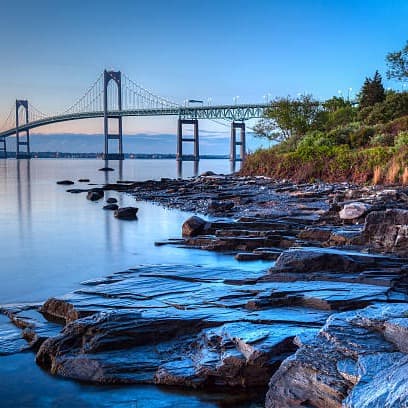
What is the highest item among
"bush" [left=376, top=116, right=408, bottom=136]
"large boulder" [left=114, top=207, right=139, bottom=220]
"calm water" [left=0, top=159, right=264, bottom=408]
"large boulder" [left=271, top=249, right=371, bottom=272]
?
"bush" [left=376, top=116, right=408, bottom=136]

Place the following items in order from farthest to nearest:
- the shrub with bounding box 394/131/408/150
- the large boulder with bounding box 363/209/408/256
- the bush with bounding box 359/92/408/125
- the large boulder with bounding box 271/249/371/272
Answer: the bush with bounding box 359/92/408/125, the shrub with bounding box 394/131/408/150, the large boulder with bounding box 363/209/408/256, the large boulder with bounding box 271/249/371/272

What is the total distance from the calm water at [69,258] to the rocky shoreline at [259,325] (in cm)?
18

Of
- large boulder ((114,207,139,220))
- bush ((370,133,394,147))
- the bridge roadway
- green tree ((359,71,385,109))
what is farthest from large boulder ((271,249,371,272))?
the bridge roadway

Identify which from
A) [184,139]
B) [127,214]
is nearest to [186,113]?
[184,139]

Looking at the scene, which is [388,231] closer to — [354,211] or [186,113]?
[354,211]

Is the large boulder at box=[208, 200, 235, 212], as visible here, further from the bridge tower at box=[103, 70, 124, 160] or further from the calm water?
the bridge tower at box=[103, 70, 124, 160]

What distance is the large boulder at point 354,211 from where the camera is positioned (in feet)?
41.1

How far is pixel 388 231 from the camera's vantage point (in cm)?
918

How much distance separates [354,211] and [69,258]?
233 inches

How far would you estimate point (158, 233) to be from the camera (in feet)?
47.8

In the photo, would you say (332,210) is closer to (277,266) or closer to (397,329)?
(277,266)

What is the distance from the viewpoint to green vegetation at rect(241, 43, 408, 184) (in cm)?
2164

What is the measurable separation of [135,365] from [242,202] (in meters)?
15.2

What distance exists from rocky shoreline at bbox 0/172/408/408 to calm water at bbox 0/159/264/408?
18 cm
